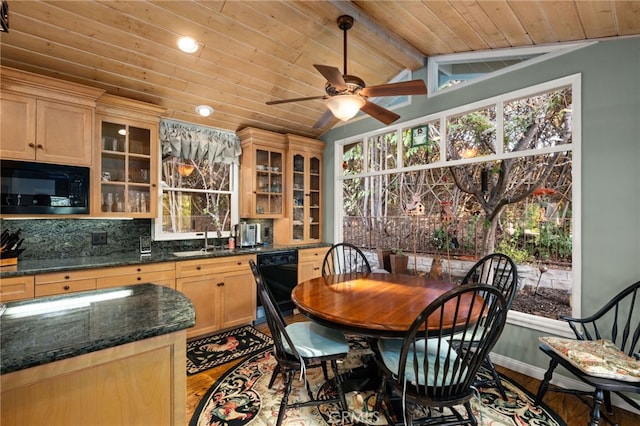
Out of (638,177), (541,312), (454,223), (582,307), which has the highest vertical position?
(638,177)

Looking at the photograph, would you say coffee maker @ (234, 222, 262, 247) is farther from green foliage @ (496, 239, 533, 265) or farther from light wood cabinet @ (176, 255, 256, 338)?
green foliage @ (496, 239, 533, 265)

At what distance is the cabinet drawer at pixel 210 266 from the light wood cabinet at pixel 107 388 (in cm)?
206

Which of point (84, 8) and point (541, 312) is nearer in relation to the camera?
point (84, 8)

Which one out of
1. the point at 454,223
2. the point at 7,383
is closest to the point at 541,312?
the point at 454,223

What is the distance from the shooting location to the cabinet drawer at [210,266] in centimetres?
299

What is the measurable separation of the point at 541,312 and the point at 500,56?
246 centimetres

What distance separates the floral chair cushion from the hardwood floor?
49 centimetres

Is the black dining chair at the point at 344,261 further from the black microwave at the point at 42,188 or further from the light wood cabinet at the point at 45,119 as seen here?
the light wood cabinet at the point at 45,119

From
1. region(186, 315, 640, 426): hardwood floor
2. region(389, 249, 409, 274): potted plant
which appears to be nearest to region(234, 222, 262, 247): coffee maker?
region(186, 315, 640, 426): hardwood floor

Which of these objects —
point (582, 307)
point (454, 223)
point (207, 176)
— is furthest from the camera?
point (207, 176)

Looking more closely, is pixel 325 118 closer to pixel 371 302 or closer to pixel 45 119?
pixel 371 302

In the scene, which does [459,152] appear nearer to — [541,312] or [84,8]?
[541,312]

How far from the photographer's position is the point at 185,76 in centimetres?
294

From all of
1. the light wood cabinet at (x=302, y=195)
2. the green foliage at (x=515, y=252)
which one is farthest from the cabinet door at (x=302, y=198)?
the green foliage at (x=515, y=252)
